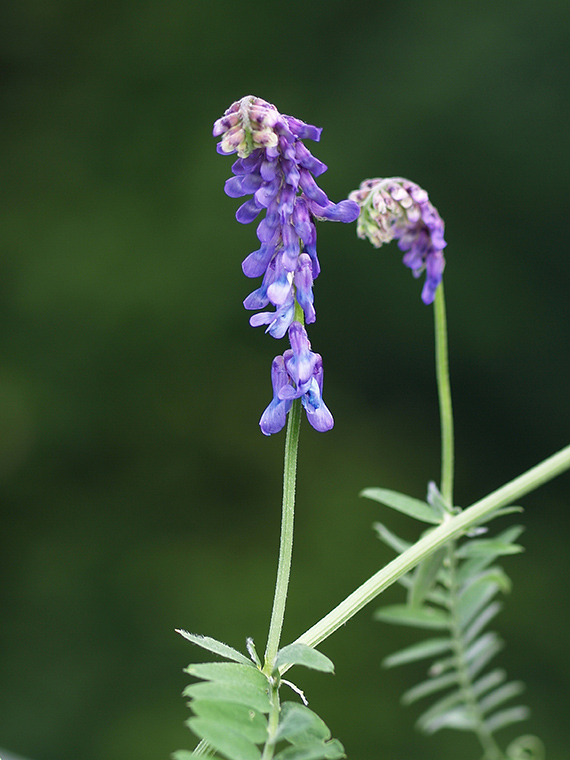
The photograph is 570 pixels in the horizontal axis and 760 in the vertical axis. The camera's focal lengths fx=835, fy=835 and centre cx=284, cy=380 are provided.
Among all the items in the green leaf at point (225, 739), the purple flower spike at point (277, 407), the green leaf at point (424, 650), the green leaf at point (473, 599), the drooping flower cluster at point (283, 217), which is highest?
the drooping flower cluster at point (283, 217)

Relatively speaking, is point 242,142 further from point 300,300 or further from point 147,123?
point 147,123

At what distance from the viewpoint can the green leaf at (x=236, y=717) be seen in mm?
463

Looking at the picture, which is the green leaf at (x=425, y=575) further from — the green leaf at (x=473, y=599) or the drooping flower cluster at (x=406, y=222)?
the drooping flower cluster at (x=406, y=222)

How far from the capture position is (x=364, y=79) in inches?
92.8

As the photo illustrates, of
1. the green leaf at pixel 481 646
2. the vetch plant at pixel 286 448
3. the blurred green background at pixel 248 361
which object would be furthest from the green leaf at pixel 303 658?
the blurred green background at pixel 248 361

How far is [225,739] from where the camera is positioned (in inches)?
18.0

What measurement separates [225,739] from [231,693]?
0.08ft

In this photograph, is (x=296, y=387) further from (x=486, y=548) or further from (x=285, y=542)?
(x=486, y=548)

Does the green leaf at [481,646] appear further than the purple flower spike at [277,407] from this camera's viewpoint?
Yes

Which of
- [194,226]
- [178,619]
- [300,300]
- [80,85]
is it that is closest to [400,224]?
[300,300]

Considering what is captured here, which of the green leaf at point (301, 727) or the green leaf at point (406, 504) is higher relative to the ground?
the green leaf at point (406, 504)

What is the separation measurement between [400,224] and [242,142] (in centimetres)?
30

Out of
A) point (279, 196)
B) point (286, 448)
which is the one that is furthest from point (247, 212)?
point (286, 448)

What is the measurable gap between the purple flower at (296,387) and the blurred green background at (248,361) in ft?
5.91
